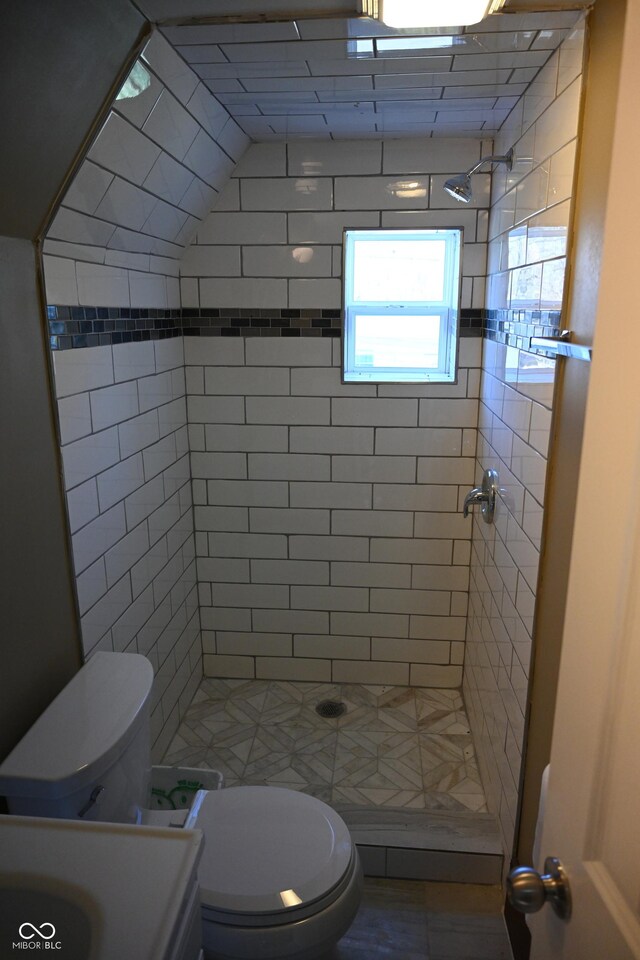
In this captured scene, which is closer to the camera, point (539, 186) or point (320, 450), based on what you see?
point (539, 186)

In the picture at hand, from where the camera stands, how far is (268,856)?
4.87ft

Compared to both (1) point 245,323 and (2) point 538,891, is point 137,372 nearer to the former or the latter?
(1) point 245,323

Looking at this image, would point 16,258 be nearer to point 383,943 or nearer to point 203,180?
point 203,180

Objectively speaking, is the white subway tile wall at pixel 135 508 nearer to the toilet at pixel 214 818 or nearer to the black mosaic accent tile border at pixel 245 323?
the black mosaic accent tile border at pixel 245 323

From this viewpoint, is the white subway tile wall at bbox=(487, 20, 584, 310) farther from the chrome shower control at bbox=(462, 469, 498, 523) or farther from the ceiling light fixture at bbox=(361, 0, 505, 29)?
the chrome shower control at bbox=(462, 469, 498, 523)

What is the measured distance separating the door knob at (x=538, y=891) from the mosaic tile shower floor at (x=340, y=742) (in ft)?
5.01

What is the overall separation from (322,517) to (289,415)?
0.45 m

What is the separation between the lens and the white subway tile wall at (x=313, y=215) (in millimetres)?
2324

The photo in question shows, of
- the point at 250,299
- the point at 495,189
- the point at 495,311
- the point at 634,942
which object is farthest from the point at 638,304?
the point at 250,299

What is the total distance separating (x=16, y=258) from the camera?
133 cm

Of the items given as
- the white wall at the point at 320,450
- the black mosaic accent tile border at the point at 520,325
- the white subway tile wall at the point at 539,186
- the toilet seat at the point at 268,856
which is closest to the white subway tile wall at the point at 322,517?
the white wall at the point at 320,450

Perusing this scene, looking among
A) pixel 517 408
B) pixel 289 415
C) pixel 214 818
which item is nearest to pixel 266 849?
pixel 214 818

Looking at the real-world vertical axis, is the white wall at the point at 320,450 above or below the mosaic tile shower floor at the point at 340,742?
above

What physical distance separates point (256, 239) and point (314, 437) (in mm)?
792
